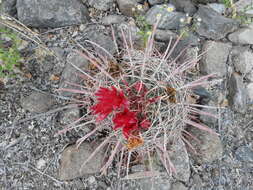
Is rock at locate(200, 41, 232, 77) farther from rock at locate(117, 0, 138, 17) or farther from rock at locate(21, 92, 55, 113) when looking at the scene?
rock at locate(21, 92, 55, 113)

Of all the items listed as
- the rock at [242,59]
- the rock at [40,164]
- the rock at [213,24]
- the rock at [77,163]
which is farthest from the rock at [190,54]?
the rock at [40,164]

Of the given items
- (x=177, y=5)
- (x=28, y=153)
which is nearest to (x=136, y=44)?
(x=177, y=5)

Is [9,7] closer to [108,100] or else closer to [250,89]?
[108,100]

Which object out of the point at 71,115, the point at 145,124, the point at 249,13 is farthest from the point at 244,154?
the point at 71,115

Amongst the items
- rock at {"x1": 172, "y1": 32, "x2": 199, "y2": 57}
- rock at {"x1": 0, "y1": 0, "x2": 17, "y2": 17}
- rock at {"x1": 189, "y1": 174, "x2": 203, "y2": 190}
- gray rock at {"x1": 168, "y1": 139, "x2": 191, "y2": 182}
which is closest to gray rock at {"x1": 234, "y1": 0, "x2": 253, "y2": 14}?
rock at {"x1": 172, "y1": 32, "x2": 199, "y2": 57}

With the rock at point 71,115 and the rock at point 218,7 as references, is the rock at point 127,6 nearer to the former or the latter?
the rock at point 218,7
